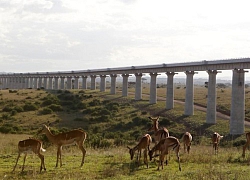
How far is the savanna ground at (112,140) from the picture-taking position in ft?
47.4

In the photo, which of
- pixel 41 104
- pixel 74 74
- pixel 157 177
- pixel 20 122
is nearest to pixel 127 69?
pixel 41 104

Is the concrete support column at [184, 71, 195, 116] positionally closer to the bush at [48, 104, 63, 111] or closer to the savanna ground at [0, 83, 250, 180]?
the savanna ground at [0, 83, 250, 180]

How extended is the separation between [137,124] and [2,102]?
34265 millimetres

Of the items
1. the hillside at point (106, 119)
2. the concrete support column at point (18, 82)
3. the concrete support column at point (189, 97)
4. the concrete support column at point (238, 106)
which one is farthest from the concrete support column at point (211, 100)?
the concrete support column at point (18, 82)

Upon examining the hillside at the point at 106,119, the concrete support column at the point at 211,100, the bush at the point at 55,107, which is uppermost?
the concrete support column at the point at 211,100

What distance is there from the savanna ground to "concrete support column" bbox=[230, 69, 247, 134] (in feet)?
5.56

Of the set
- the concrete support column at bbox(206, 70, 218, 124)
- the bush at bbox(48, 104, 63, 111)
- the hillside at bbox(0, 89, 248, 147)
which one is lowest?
the hillside at bbox(0, 89, 248, 147)

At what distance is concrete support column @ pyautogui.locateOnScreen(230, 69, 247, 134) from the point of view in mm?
44188

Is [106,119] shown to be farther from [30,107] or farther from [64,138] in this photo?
[64,138]

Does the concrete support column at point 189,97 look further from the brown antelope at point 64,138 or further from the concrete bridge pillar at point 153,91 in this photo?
the brown antelope at point 64,138

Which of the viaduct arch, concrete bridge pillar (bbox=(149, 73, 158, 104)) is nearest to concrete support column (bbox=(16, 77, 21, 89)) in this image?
the viaduct arch

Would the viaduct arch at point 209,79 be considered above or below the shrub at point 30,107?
above

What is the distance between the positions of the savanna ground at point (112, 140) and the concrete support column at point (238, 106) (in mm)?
1694

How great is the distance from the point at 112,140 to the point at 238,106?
19973 millimetres
